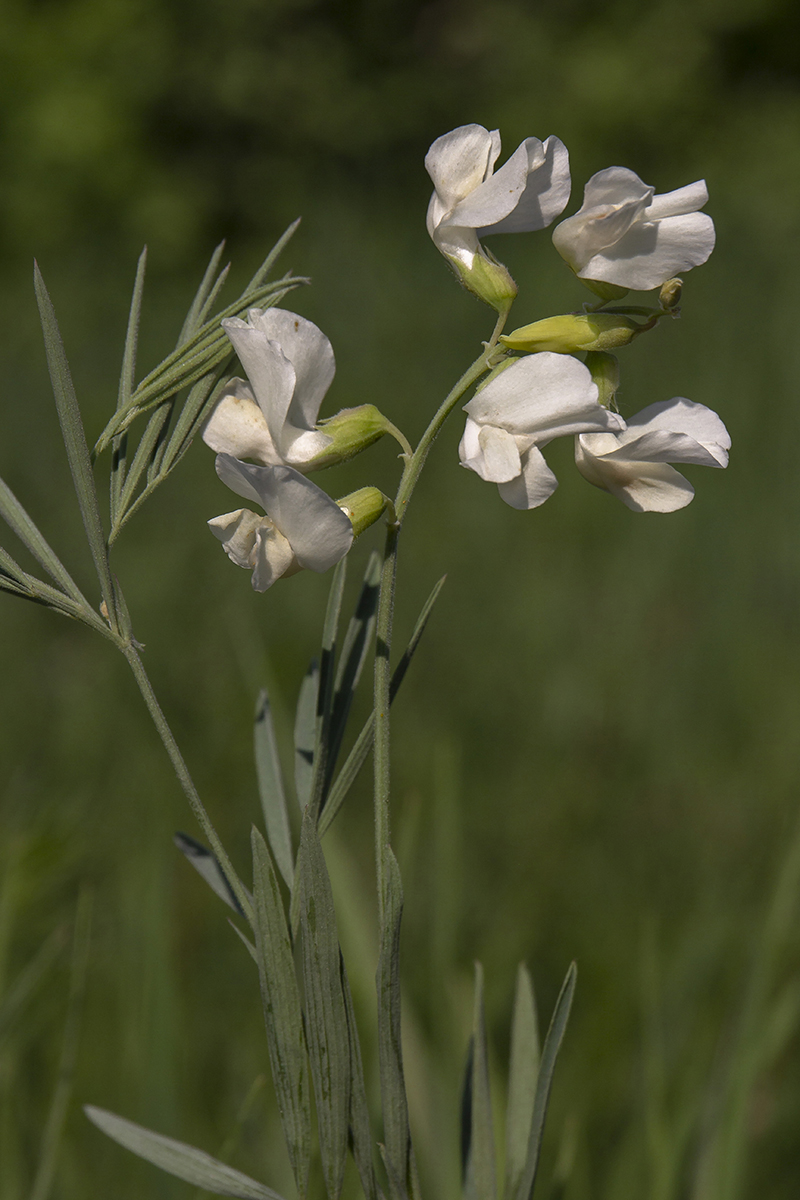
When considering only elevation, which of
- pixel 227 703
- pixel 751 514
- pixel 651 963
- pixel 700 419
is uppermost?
pixel 700 419

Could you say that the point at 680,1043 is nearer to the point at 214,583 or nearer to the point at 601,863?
the point at 601,863

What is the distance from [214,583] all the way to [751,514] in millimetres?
1144

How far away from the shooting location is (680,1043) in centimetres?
90

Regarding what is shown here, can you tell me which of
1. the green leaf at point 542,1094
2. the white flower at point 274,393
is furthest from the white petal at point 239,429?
the green leaf at point 542,1094

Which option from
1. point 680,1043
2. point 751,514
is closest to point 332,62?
point 751,514

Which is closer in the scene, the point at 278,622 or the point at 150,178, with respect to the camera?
the point at 278,622

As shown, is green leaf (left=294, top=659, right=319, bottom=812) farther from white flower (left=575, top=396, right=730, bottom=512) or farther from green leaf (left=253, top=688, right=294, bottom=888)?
white flower (left=575, top=396, right=730, bottom=512)

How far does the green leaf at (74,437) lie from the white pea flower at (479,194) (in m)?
0.15

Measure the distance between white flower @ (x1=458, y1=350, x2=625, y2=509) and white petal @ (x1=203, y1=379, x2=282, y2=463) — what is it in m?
→ 0.07

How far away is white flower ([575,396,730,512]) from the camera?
14.4 inches

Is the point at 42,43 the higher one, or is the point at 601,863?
the point at 42,43

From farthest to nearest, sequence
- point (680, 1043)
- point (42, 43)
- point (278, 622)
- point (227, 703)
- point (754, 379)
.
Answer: point (42, 43) < point (754, 379) < point (278, 622) < point (227, 703) < point (680, 1043)

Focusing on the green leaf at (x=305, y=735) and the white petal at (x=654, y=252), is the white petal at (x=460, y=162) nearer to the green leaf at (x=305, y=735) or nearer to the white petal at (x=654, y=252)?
the white petal at (x=654, y=252)

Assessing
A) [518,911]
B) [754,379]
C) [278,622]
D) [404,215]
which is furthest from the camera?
[404,215]
